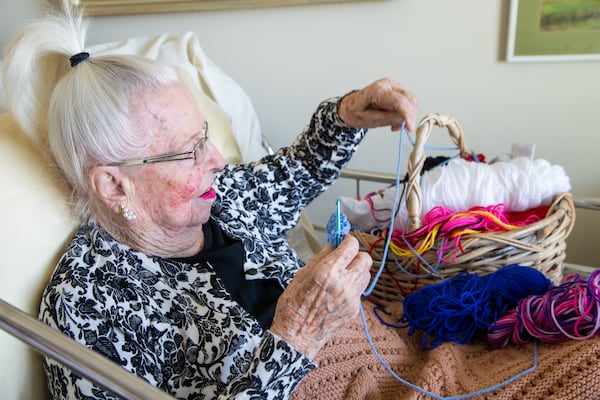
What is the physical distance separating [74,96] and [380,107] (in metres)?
0.56

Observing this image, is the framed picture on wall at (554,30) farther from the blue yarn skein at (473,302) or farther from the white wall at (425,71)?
the blue yarn skein at (473,302)

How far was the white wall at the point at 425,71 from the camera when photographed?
1.41 meters

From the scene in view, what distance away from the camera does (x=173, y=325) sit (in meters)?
0.84

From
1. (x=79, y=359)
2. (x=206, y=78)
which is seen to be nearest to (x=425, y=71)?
(x=206, y=78)

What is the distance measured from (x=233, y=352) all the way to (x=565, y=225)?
0.72 metres

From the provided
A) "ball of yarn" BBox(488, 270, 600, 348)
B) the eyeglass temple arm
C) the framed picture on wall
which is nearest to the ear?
the eyeglass temple arm

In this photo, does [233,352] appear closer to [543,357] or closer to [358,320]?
[358,320]

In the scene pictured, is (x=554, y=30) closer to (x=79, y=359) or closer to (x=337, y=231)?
(x=337, y=231)

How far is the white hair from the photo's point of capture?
0.86m

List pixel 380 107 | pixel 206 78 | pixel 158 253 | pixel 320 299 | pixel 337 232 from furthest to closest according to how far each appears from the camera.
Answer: pixel 206 78 < pixel 380 107 < pixel 158 253 < pixel 337 232 < pixel 320 299

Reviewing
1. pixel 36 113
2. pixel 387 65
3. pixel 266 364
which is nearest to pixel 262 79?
pixel 387 65

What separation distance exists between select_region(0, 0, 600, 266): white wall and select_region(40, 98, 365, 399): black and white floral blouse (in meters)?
0.75

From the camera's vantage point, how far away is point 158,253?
0.92m

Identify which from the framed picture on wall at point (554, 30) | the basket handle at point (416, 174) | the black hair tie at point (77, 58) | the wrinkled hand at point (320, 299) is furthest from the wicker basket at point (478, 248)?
the black hair tie at point (77, 58)
